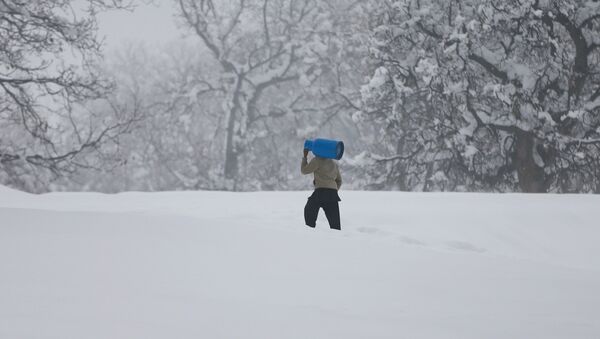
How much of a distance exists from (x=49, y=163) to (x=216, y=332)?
10730mm

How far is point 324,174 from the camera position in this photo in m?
7.70

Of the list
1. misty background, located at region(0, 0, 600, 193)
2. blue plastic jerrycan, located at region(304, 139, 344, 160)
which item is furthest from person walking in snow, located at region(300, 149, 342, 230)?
misty background, located at region(0, 0, 600, 193)

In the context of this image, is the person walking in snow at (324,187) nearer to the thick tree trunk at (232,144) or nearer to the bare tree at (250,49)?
the bare tree at (250,49)

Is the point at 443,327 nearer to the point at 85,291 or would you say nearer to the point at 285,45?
the point at 85,291

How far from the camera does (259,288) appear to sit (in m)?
4.45

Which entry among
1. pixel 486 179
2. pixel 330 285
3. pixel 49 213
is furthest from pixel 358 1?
pixel 330 285

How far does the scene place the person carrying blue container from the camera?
24.6 ft

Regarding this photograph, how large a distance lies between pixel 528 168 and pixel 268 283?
1269 cm

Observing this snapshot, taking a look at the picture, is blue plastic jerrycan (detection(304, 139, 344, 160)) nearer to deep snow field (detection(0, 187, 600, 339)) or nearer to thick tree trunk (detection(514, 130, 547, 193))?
deep snow field (detection(0, 187, 600, 339))

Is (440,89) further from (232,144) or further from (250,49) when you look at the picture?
(250,49)

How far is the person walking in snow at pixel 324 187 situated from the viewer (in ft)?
25.2

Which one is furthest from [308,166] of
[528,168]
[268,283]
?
[528,168]

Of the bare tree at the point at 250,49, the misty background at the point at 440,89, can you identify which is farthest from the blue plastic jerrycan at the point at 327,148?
the bare tree at the point at 250,49

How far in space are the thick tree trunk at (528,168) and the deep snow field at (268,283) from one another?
7.59m
